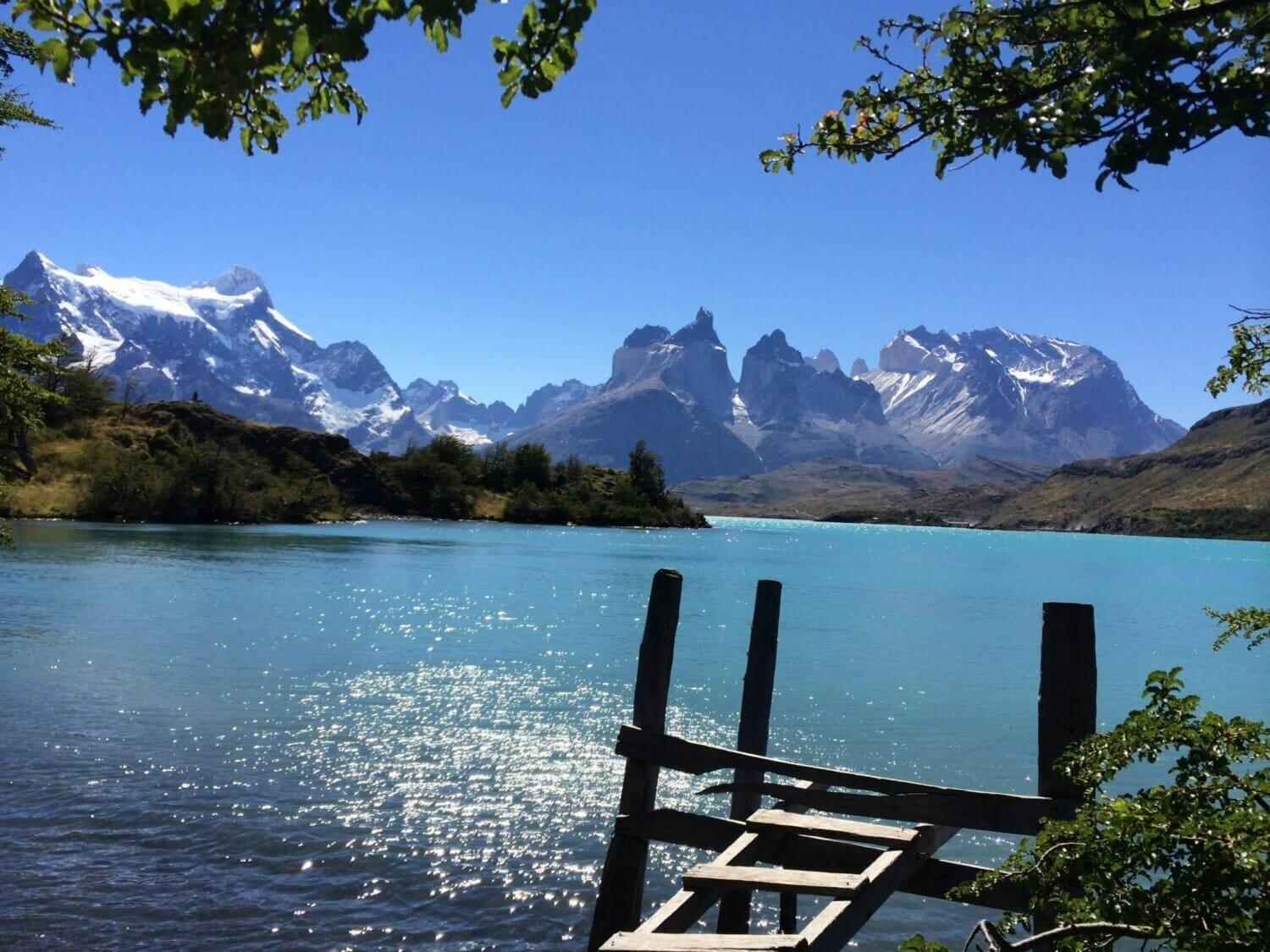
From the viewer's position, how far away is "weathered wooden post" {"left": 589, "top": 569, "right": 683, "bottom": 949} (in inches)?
344

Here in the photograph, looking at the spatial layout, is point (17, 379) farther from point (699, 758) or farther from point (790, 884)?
point (790, 884)

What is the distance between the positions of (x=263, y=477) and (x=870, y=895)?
5278 inches

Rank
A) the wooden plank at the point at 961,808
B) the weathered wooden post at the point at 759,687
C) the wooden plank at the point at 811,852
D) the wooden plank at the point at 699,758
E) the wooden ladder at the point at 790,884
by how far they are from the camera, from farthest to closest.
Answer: the weathered wooden post at the point at 759,687
the wooden plank at the point at 699,758
the wooden plank at the point at 811,852
the wooden plank at the point at 961,808
the wooden ladder at the point at 790,884

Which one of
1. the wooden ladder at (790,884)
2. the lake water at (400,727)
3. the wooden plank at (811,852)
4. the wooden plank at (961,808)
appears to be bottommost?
the lake water at (400,727)

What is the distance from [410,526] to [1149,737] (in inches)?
5380

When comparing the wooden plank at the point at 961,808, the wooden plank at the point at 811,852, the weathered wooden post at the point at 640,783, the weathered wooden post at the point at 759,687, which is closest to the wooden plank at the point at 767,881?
the wooden plank at the point at 961,808

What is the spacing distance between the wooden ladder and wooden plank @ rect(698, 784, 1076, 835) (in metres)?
0.19

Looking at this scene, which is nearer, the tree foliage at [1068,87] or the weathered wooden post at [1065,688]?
the tree foliage at [1068,87]

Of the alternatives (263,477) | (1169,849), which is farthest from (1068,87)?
(263,477)

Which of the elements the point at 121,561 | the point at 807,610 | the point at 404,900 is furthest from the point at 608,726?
the point at 121,561

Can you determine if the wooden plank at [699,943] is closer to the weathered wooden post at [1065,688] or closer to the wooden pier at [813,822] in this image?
the wooden pier at [813,822]

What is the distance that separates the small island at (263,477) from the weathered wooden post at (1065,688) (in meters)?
76.0

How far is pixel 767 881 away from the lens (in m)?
7.21

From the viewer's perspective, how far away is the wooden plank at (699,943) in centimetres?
605
